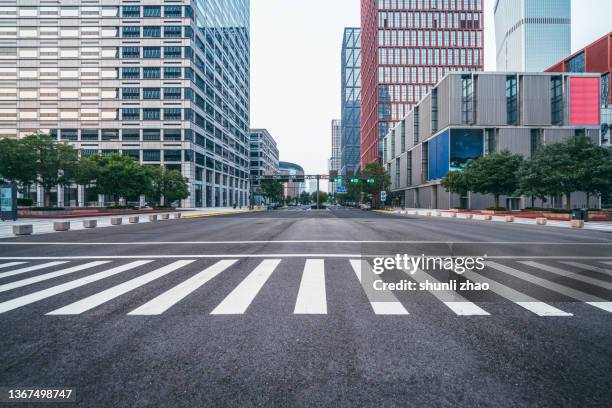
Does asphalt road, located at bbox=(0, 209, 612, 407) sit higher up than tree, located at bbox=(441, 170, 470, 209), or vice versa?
tree, located at bbox=(441, 170, 470, 209)

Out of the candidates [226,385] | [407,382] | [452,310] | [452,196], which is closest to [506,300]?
[452,310]

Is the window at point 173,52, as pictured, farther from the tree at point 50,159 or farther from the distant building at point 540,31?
the distant building at point 540,31

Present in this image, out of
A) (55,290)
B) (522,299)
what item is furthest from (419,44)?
(55,290)

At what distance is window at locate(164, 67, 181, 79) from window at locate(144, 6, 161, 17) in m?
10.7

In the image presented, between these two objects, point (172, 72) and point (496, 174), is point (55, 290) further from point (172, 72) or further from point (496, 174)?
point (172, 72)

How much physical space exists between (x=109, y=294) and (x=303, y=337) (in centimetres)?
371

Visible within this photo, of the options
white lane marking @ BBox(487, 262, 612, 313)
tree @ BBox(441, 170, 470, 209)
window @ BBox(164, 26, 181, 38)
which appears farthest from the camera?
window @ BBox(164, 26, 181, 38)

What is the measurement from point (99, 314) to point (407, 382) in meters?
4.17

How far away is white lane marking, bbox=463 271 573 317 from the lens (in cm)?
388

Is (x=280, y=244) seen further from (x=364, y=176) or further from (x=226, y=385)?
(x=364, y=176)

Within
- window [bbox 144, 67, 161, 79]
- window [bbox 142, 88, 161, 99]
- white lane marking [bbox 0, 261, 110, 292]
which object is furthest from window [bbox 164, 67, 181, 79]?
white lane marking [bbox 0, 261, 110, 292]

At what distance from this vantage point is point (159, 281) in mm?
5371

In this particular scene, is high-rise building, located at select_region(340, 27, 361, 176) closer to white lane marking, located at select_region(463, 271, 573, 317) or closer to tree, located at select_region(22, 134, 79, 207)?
tree, located at select_region(22, 134, 79, 207)

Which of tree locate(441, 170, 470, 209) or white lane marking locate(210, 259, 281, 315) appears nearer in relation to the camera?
white lane marking locate(210, 259, 281, 315)
